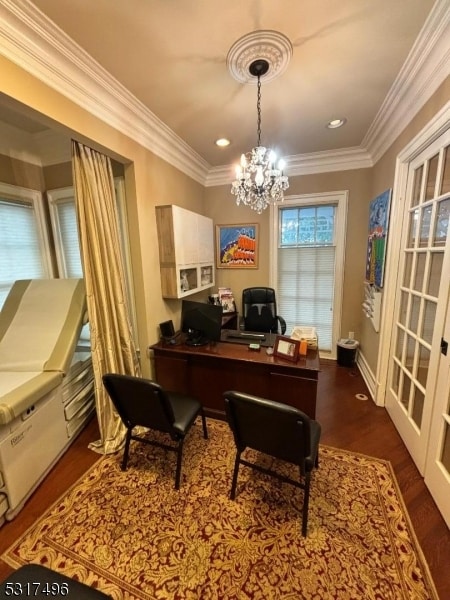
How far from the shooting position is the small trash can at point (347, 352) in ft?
11.3

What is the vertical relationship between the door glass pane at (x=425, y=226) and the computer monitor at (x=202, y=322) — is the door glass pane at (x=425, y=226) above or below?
above

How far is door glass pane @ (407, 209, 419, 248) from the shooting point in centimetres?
207

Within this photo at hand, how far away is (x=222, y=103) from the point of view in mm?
2117

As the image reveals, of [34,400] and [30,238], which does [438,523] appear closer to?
[34,400]

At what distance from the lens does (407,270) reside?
221 centimetres

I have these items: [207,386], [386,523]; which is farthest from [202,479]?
[386,523]

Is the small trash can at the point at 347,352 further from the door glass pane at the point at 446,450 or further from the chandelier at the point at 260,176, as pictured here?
the chandelier at the point at 260,176

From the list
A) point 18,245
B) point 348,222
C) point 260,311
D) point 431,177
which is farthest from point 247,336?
point 18,245

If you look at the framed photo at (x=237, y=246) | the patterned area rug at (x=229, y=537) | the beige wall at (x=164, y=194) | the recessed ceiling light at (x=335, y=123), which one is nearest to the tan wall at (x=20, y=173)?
the beige wall at (x=164, y=194)

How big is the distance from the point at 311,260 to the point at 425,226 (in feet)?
5.95

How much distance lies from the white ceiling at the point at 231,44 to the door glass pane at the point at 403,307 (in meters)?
1.67

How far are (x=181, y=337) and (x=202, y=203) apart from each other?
2.16 m

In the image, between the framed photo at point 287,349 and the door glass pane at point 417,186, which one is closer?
the door glass pane at point 417,186

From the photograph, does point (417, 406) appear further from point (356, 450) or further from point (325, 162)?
point (325, 162)
